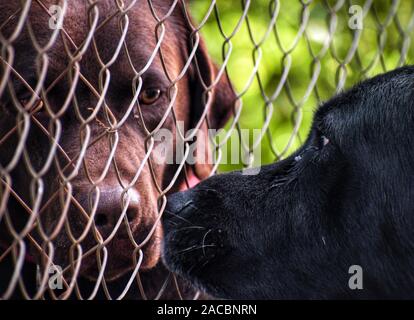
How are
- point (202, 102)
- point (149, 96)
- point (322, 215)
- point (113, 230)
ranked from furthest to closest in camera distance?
point (202, 102) < point (149, 96) < point (113, 230) < point (322, 215)

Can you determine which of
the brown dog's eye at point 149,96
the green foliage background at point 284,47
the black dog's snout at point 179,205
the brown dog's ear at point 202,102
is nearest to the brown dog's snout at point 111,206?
the black dog's snout at point 179,205

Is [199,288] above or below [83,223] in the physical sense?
below

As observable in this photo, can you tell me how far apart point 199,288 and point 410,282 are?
0.63 metres

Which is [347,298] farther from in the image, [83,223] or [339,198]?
[83,223]

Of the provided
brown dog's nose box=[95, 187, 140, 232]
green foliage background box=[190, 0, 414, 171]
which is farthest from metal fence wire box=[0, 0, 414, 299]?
green foliage background box=[190, 0, 414, 171]

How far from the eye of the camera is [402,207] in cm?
215

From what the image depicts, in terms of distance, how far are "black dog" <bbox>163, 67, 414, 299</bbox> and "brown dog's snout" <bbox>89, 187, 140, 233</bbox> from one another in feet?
0.57

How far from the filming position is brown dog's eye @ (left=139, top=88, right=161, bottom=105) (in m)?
2.82

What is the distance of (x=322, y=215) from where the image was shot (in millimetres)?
2297

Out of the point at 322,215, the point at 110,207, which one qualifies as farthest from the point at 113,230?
the point at 322,215

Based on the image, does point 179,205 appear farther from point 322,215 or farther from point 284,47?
point 284,47

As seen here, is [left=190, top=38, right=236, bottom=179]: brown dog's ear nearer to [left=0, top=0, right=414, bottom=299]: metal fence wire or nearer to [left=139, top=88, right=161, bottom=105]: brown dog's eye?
[left=0, top=0, right=414, bottom=299]: metal fence wire

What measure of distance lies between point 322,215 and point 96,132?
0.77 meters
